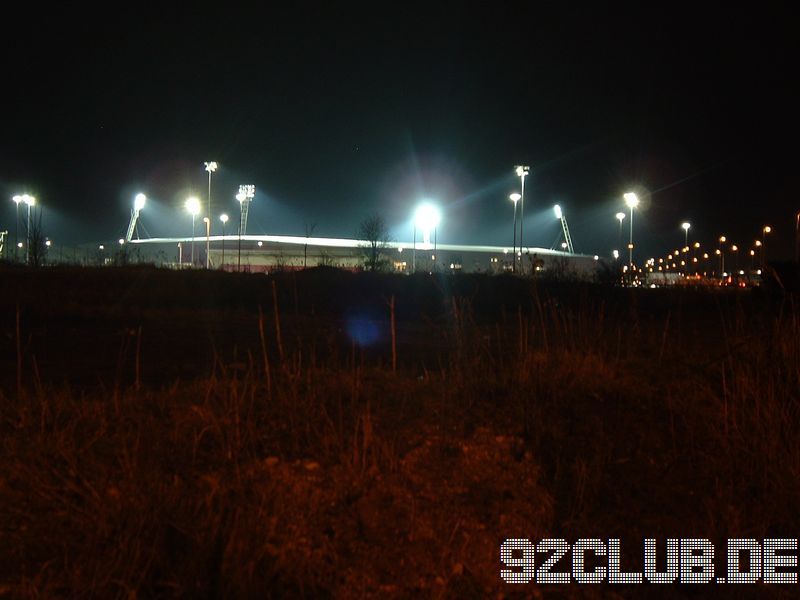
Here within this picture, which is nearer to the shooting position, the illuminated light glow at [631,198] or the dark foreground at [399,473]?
the dark foreground at [399,473]

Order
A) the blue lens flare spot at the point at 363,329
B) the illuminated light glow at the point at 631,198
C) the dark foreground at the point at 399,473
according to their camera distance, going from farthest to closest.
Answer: the illuminated light glow at the point at 631,198 < the blue lens flare spot at the point at 363,329 < the dark foreground at the point at 399,473

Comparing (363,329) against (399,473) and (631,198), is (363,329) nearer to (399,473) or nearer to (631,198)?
(399,473)

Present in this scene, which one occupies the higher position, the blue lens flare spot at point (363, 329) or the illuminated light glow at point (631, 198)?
the illuminated light glow at point (631, 198)

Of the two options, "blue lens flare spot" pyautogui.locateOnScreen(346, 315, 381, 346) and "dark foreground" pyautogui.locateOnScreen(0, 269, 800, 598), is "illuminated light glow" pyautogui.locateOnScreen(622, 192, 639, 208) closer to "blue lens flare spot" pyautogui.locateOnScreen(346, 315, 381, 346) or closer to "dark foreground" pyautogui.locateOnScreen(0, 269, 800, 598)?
"blue lens flare spot" pyautogui.locateOnScreen(346, 315, 381, 346)

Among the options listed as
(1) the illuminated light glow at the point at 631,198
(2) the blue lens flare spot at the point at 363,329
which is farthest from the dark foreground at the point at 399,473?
(1) the illuminated light glow at the point at 631,198

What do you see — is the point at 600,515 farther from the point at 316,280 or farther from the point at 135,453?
the point at 316,280

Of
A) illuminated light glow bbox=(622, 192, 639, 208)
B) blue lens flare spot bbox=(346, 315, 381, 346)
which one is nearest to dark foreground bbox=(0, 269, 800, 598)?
blue lens flare spot bbox=(346, 315, 381, 346)

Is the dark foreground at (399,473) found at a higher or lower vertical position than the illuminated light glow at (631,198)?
lower

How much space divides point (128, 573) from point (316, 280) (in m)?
19.7

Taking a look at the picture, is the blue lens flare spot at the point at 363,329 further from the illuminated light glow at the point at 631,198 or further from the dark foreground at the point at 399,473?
the illuminated light glow at the point at 631,198

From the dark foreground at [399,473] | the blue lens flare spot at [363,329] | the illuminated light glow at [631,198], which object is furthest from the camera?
the illuminated light glow at [631,198]

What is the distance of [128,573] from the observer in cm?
354

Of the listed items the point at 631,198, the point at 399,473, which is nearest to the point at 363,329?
the point at 399,473

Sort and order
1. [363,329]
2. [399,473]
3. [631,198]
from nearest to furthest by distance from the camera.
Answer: [399,473] < [363,329] < [631,198]
